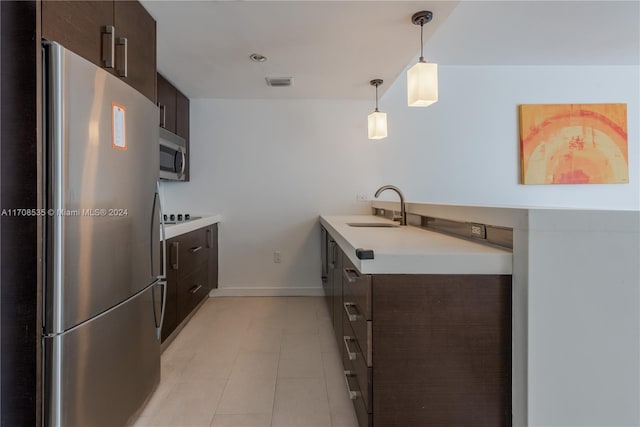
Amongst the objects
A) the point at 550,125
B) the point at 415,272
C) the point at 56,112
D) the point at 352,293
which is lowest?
the point at 352,293

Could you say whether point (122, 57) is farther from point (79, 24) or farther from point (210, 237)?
point (210, 237)

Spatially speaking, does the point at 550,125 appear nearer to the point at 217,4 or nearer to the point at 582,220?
the point at 582,220

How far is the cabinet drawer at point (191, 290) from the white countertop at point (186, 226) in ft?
1.26

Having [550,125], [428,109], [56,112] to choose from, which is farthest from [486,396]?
[550,125]

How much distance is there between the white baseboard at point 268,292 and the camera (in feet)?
11.5

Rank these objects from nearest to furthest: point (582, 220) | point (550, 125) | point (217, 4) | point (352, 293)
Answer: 1. point (582, 220)
2. point (352, 293)
3. point (217, 4)
4. point (550, 125)

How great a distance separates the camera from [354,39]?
2.12 meters

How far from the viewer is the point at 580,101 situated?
11.6 ft

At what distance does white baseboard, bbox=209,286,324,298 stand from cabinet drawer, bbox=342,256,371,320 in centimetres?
208

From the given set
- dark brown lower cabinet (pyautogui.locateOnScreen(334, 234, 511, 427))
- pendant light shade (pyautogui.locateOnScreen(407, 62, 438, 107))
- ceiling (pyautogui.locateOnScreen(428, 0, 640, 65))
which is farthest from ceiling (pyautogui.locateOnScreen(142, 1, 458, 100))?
dark brown lower cabinet (pyautogui.locateOnScreen(334, 234, 511, 427))

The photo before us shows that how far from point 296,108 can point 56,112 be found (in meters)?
2.68

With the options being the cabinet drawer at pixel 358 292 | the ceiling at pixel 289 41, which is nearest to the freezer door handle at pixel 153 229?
the cabinet drawer at pixel 358 292

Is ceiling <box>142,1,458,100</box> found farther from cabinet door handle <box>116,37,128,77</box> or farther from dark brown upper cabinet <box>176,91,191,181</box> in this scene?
cabinet door handle <box>116,37,128,77</box>

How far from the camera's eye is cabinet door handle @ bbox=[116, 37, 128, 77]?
143 cm
